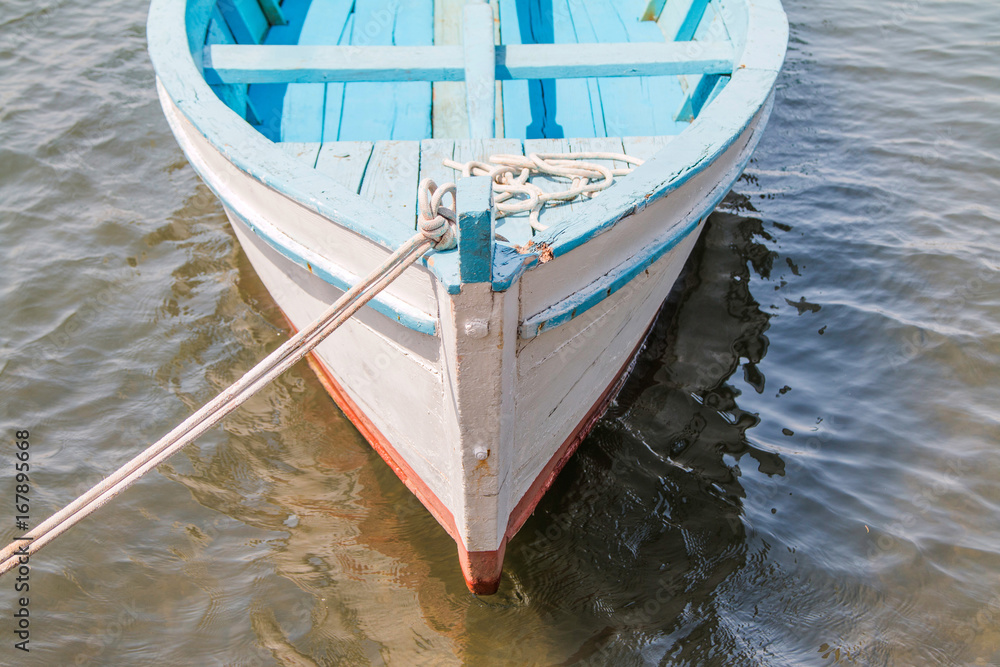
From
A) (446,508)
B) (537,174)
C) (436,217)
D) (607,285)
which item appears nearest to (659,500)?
(446,508)

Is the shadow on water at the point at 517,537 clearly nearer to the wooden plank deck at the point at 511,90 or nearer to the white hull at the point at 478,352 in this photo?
the white hull at the point at 478,352

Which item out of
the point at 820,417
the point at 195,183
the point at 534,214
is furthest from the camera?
the point at 195,183

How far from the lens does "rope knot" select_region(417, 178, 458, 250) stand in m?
1.61

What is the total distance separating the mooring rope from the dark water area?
3.31 ft

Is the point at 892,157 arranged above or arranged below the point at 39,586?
above

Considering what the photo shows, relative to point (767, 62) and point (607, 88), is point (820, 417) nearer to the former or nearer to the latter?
point (767, 62)

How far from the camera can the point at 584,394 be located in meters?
2.67

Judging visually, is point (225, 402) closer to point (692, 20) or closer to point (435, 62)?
point (435, 62)

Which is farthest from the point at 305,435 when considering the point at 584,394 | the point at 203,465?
the point at 584,394

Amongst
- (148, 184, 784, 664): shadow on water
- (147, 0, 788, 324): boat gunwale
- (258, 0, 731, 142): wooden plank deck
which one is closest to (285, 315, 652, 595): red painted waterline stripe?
(148, 184, 784, 664): shadow on water

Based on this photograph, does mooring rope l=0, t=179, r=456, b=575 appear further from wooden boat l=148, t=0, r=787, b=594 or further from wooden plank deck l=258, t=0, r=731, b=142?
wooden plank deck l=258, t=0, r=731, b=142

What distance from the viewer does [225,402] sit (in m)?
1.79

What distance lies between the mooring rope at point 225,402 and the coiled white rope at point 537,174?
2.24 ft

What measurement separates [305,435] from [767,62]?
2.72 m
